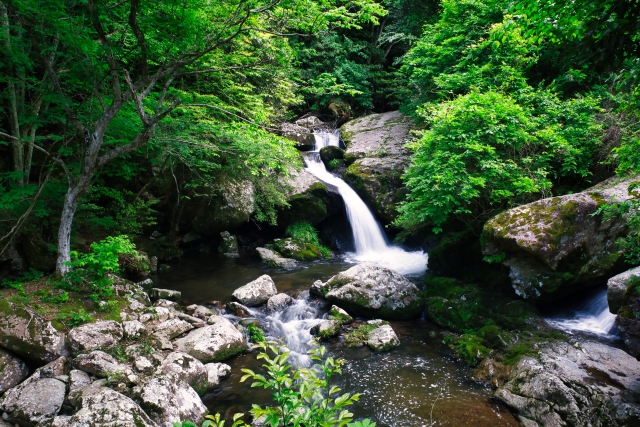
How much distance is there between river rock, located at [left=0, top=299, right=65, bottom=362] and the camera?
5.44 m

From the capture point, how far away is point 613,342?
21.1ft

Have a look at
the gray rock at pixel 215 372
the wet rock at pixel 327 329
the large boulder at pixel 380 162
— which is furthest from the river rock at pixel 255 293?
the large boulder at pixel 380 162

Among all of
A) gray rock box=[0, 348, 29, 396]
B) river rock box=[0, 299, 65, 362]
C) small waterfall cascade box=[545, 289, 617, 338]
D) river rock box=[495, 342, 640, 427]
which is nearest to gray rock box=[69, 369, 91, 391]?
river rock box=[0, 299, 65, 362]

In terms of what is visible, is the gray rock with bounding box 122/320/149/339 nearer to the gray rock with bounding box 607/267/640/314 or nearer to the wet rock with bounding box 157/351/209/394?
the wet rock with bounding box 157/351/209/394

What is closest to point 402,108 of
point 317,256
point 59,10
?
point 317,256

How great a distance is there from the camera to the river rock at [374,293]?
862 centimetres

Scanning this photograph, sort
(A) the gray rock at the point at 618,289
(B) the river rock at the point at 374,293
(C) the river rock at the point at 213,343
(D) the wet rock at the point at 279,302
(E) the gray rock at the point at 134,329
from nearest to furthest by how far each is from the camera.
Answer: (A) the gray rock at the point at 618,289 → (E) the gray rock at the point at 134,329 → (C) the river rock at the point at 213,343 → (B) the river rock at the point at 374,293 → (D) the wet rock at the point at 279,302

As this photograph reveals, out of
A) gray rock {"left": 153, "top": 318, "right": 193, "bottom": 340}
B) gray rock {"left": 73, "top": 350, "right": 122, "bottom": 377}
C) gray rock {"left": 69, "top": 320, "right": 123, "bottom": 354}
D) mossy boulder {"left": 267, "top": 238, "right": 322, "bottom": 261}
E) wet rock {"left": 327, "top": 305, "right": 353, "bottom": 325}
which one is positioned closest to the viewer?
gray rock {"left": 73, "top": 350, "right": 122, "bottom": 377}

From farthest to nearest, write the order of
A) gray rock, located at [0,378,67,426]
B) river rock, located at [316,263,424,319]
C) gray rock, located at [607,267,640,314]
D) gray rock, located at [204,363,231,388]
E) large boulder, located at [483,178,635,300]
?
river rock, located at [316,263,424,319], large boulder, located at [483,178,635,300], gray rock, located at [204,363,231,388], gray rock, located at [607,267,640,314], gray rock, located at [0,378,67,426]

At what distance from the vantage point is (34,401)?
15.4 feet

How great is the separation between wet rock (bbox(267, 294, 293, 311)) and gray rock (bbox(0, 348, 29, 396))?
16.1 ft

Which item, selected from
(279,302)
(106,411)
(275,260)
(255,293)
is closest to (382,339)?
(279,302)

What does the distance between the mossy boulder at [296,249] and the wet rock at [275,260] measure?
0.36 meters

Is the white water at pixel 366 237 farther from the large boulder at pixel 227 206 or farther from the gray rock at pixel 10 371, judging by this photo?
the gray rock at pixel 10 371
